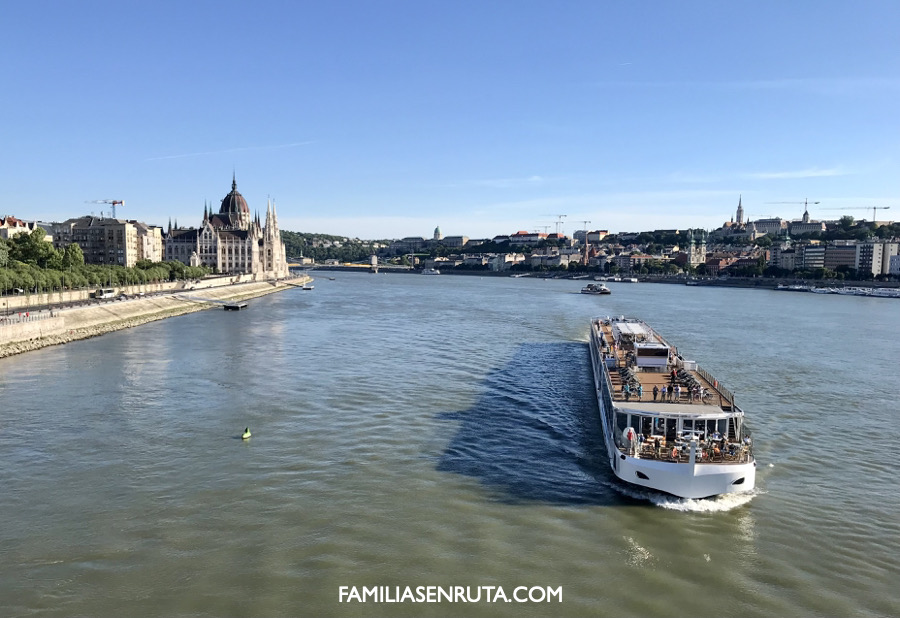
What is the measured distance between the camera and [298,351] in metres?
34.1

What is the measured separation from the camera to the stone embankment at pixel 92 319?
31.7 metres

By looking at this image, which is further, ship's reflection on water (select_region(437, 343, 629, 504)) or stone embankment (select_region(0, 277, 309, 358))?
stone embankment (select_region(0, 277, 309, 358))

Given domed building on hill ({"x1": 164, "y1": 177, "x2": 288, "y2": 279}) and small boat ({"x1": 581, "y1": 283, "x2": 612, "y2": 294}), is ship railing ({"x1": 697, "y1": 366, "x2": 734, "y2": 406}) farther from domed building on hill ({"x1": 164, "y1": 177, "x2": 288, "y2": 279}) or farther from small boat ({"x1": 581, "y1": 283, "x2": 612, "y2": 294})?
domed building on hill ({"x1": 164, "y1": 177, "x2": 288, "y2": 279})

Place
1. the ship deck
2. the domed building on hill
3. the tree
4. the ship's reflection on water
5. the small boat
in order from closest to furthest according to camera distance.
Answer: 1. the ship's reflection on water
2. the ship deck
3. the tree
4. the small boat
5. the domed building on hill

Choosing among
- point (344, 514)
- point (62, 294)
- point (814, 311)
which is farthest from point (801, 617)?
point (814, 311)

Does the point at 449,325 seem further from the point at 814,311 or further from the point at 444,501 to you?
the point at 814,311

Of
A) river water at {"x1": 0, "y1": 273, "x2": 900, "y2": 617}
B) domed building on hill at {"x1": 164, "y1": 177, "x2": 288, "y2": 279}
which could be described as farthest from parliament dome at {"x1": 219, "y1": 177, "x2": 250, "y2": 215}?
river water at {"x1": 0, "y1": 273, "x2": 900, "y2": 617}

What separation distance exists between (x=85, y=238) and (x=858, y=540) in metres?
106

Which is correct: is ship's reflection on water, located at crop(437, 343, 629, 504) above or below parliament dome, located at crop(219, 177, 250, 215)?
below

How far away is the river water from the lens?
10.3 meters

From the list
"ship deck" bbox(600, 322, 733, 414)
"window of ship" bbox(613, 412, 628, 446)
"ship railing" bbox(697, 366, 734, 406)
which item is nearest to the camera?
"window of ship" bbox(613, 412, 628, 446)

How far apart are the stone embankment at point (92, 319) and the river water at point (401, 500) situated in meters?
3.68

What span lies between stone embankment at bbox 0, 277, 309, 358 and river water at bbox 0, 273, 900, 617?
3.68 metres

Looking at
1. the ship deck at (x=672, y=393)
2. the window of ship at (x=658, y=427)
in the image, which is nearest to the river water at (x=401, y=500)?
the window of ship at (x=658, y=427)
